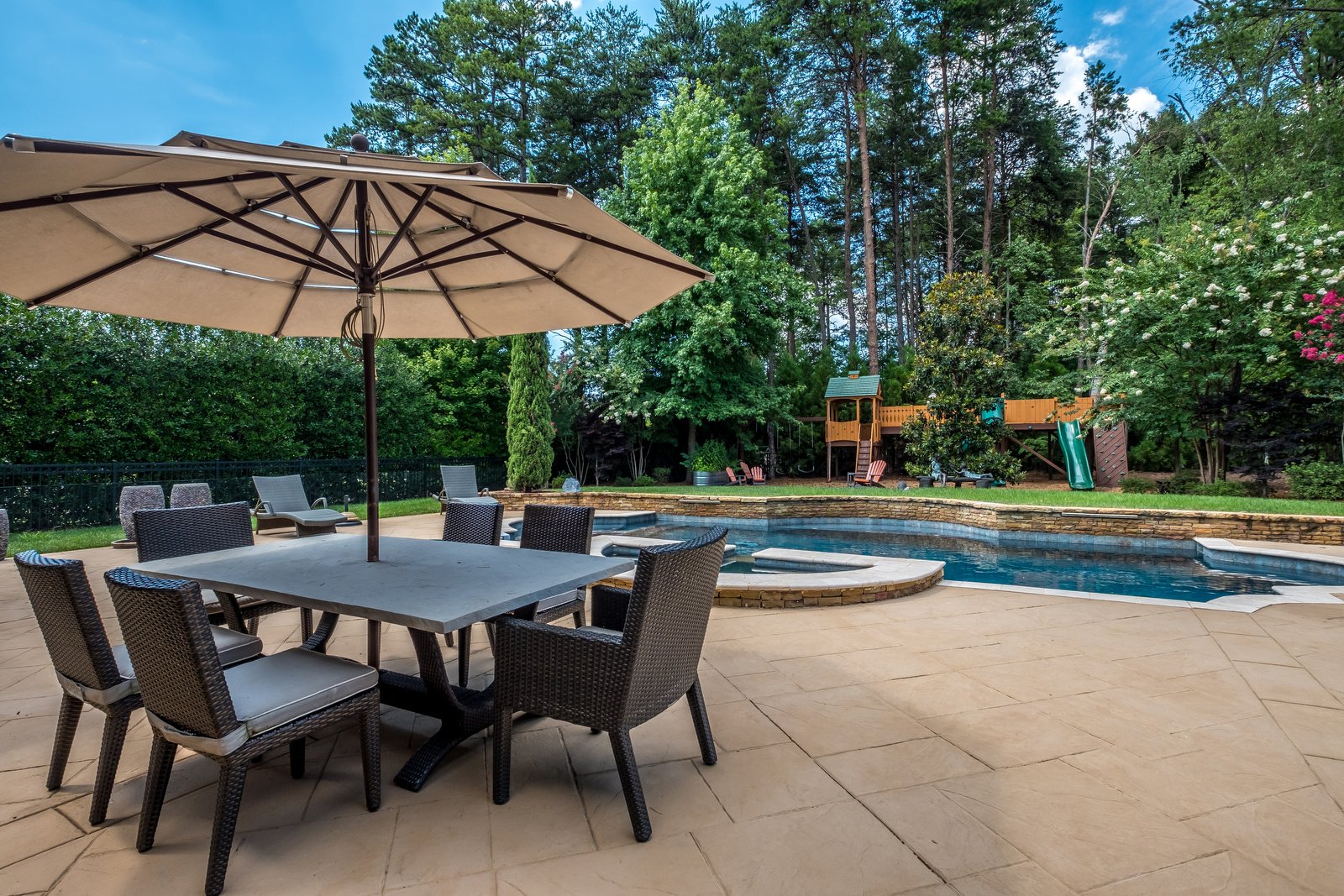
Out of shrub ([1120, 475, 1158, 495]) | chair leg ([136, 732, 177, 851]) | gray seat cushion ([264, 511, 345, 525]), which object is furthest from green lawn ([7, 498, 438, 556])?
shrub ([1120, 475, 1158, 495])

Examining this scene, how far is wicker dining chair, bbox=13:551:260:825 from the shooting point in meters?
1.87

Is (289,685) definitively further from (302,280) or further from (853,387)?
(853,387)

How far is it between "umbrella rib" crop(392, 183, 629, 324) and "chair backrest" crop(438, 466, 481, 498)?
7469mm

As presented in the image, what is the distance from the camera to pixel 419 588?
7.34 ft

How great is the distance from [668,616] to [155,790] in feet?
5.04

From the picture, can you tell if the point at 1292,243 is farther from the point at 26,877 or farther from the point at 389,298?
the point at 26,877

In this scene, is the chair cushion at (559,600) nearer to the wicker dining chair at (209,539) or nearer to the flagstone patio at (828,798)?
the flagstone patio at (828,798)

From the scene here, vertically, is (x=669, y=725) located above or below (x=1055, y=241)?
below

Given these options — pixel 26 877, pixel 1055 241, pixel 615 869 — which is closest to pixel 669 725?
pixel 615 869

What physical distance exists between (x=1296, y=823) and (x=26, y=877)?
3.55 meters

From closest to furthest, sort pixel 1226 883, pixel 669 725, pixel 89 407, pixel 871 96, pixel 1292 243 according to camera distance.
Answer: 1. pixel 1226 883
2. pixel 669 725
3. pixel 89 407
4. pixel 1292 243
5. pixel 871 96

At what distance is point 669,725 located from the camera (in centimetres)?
261

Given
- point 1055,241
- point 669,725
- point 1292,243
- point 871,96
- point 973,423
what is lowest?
point 669,725

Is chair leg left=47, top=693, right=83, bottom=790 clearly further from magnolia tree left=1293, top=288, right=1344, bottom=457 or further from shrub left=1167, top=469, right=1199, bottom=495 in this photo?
shrub left=1167, top=469, right=1199, bottom=495
